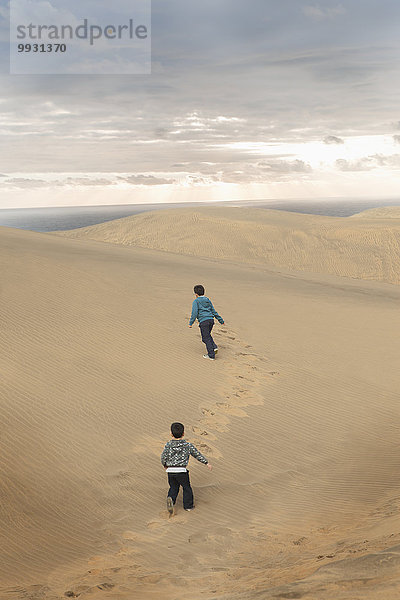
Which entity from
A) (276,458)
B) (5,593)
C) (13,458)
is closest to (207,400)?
(276,458)

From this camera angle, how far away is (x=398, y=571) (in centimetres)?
370

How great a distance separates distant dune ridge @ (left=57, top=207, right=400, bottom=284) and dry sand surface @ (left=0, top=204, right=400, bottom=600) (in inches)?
719

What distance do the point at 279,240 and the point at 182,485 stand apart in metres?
34.6

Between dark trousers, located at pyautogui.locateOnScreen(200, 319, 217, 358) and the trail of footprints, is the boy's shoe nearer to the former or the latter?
the trail of footprints

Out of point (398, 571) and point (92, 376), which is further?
point (92, 376)

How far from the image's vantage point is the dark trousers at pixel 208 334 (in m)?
10.8

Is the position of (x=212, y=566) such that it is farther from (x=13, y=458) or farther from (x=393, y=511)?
(x=13, y=458)

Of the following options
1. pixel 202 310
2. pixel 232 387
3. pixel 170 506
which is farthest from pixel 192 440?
pixel 202 310

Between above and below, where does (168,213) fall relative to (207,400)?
above

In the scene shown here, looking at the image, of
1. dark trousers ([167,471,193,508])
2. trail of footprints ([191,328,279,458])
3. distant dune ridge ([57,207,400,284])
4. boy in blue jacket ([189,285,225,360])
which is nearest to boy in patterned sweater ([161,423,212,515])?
dark trousers ([167,471,193,508])

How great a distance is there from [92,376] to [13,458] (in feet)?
9.12

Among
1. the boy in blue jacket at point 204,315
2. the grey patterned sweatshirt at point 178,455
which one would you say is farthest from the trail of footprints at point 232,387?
the grey patterned sweatshirt at point 178,455

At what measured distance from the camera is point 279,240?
3966cm

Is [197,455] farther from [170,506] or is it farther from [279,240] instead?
[279,240]
